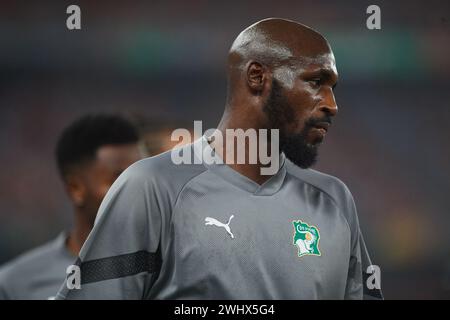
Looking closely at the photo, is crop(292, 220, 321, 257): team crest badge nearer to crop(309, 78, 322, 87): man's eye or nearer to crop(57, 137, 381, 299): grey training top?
crop(57, 137, 381, 299): grey training top

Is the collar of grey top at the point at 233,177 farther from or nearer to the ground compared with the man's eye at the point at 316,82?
nearer to the ground

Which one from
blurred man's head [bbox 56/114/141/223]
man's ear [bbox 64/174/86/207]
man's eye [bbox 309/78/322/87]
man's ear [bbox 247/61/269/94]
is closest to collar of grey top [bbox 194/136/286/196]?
man's ear [bbox 247/61/269/94]

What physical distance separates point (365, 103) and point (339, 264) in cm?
415

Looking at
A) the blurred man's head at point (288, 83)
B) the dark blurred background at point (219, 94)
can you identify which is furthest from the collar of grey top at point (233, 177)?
the dark blurred background at point (219, 94)

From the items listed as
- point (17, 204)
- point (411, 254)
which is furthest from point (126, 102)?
point (411, 254)

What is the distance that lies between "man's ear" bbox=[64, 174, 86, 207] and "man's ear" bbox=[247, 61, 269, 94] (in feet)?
5.24

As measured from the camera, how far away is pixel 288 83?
2.34 m

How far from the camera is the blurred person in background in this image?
3.57m

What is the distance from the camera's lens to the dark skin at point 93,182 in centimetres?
358

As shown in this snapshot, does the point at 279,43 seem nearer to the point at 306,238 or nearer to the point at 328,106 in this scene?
the point at 328,106

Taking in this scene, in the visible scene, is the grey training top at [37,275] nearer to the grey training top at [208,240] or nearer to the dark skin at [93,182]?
the dark skin at [93,182]

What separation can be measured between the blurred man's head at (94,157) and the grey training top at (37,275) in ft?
0.89

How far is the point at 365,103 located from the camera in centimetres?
634
